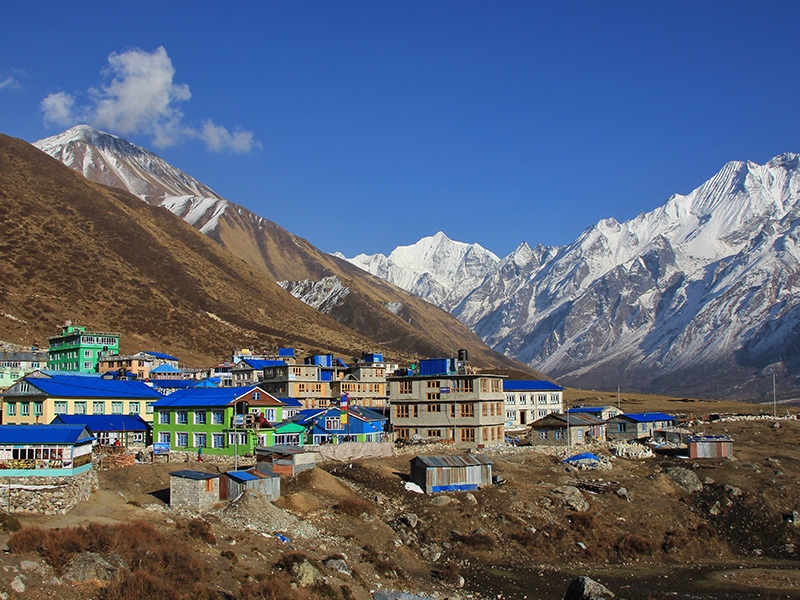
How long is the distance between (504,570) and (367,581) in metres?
10.3

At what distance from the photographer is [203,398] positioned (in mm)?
66500

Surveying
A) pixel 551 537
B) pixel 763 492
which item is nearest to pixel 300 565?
pixel 551 537

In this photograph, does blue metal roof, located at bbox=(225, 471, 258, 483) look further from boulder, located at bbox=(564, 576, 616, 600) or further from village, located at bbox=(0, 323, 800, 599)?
boulder, located at bbox=(564, 576, 616, 600)

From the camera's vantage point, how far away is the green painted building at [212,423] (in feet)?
211

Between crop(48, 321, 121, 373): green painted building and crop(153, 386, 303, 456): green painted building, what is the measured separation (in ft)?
206

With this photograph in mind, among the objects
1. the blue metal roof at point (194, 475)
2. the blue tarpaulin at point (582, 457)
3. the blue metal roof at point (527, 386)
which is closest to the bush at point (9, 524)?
the blue metal roof at point (194, 475)

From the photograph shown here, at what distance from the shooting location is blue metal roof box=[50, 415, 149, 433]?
65.5 metres

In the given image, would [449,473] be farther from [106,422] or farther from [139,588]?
[139,588]

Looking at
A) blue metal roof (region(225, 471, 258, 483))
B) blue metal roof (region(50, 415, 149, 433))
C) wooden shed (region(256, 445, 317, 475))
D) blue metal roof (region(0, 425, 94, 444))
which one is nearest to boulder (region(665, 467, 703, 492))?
wooden shed (region(256, 445, 317, 475))

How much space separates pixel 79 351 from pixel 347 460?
7135 cm

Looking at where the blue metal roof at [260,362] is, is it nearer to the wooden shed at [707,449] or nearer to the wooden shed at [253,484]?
the wooden shed at [707,449]

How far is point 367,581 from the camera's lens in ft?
141

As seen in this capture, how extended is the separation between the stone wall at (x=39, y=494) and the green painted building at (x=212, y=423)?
62.6 feet

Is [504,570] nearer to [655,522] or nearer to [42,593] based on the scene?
[655,522]
